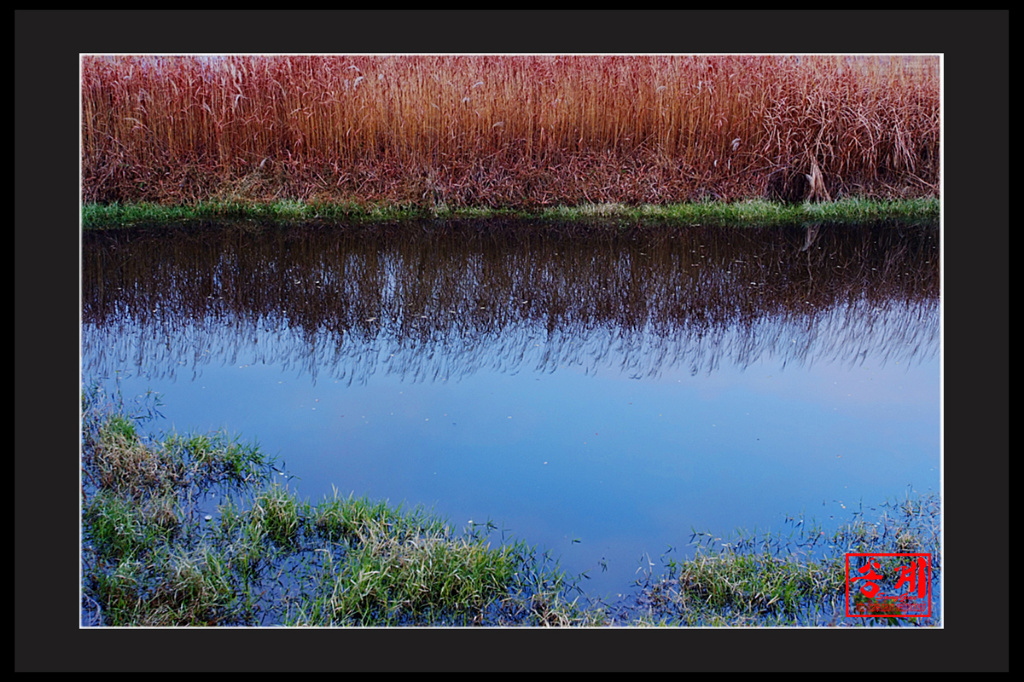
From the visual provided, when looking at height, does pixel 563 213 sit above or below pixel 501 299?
above

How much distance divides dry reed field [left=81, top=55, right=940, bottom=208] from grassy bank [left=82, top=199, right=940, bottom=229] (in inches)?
3.7

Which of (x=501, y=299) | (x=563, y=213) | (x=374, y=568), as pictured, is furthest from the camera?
(x=563, y=213)

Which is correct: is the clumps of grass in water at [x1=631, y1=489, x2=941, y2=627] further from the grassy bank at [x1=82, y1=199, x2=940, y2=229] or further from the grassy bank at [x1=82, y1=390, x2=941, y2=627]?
the grassy bank at [x1=82, y1=199, x2=940, y2=229]

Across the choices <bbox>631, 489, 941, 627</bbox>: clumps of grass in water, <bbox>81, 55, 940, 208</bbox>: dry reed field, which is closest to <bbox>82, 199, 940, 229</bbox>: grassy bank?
<bbox>81, 55, 940, 208</bbox>: dry reed field

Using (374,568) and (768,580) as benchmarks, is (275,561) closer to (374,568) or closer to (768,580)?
(374,568)

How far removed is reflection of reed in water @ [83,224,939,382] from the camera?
472 centimetres

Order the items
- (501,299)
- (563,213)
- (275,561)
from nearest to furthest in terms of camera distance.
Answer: (275,561) < (501,299) < (563,213)

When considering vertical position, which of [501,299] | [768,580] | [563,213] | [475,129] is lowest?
[768,580]

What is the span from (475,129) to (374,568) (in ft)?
17.1

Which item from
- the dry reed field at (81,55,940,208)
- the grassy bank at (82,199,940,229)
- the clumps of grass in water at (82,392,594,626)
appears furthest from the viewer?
the dry reed field at (81,55,940,208)

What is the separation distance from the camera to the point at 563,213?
7.36 metres

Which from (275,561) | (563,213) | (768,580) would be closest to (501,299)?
(563,213)

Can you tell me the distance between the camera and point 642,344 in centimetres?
489

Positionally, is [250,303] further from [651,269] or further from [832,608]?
[832,608]
